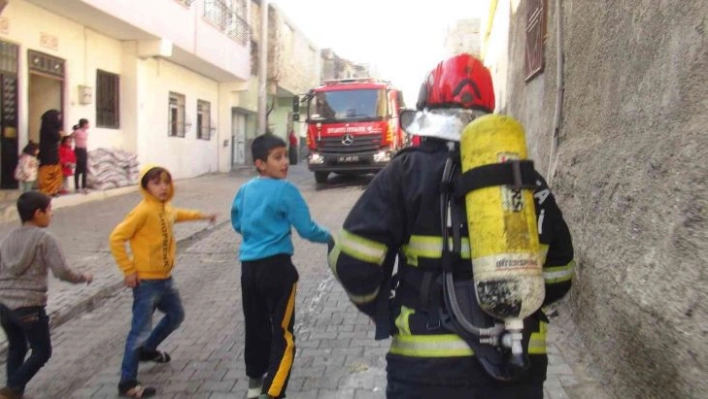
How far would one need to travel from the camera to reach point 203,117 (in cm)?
2209

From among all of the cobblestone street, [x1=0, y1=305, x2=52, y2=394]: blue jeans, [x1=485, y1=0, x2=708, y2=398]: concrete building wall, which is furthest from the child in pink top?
[x1=485, y1=0, x2=708, y2=398]: concrete building wall

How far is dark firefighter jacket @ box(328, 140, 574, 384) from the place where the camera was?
2.21 meters

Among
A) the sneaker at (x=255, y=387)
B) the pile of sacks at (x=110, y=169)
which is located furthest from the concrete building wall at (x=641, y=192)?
the pile of sacks at (x=110, y=169)

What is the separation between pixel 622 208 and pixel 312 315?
302 centimetres

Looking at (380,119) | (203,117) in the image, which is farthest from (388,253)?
(203,117)

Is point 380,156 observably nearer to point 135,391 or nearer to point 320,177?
point 320,177

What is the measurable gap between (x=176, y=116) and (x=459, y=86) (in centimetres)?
1797

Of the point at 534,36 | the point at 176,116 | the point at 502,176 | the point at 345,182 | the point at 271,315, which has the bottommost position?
the point at 271,315

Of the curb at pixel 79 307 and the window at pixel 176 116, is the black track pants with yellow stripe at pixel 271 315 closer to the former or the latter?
the curb at pixel 79 307

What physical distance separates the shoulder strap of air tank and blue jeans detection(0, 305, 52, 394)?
10.1 ft

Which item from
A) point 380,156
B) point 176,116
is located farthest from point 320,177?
point 176,116

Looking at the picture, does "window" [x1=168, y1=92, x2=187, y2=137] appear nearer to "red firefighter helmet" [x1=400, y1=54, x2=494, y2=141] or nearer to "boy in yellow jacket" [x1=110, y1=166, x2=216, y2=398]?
"boy in yellow jacket" [x1=110, y1=166, x2=216, y2=398]

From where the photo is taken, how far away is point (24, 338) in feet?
14.1

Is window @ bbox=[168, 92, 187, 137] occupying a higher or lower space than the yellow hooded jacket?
higher
